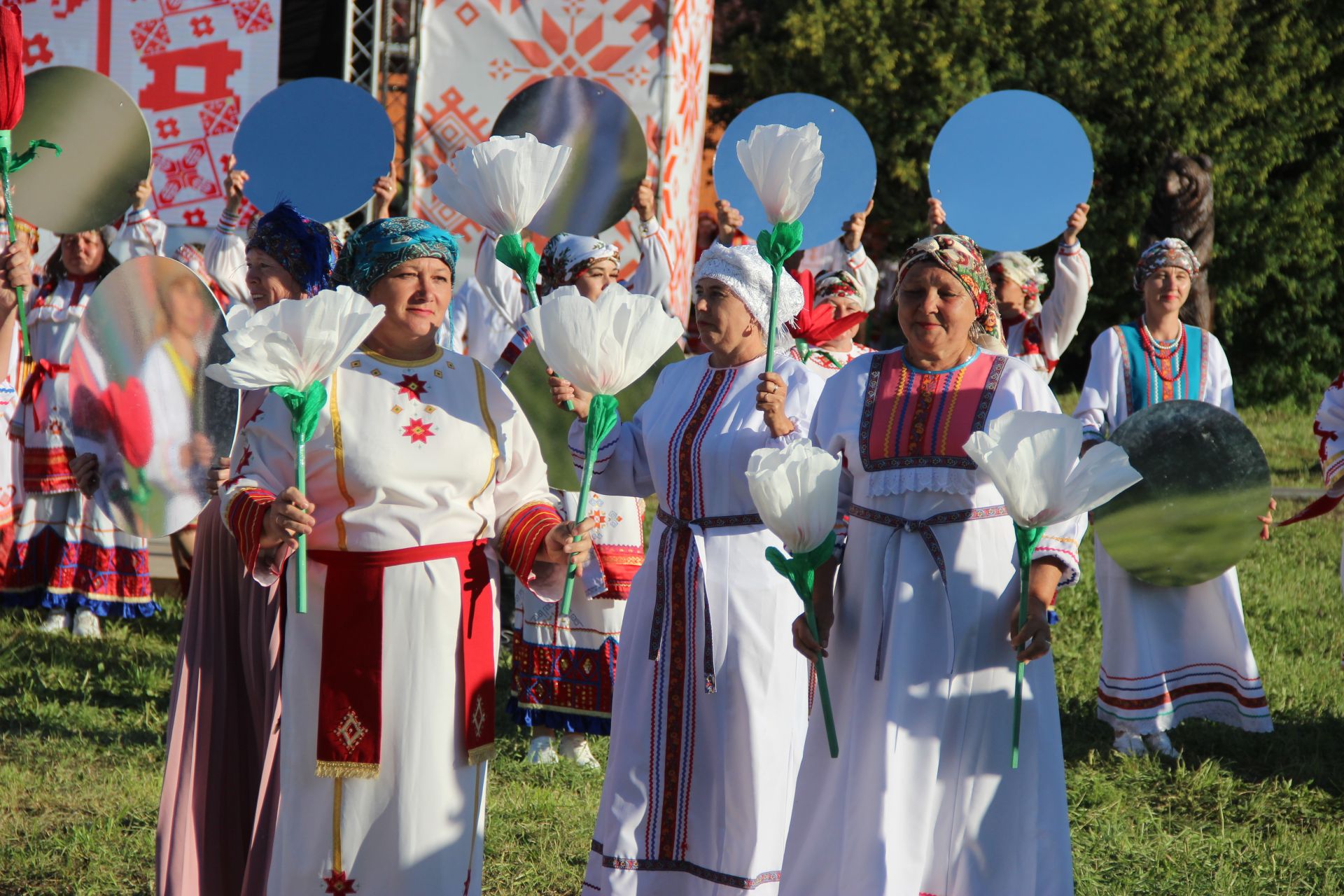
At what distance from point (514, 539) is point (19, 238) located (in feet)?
5.37

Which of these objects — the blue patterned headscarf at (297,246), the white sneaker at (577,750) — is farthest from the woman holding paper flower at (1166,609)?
the blue patterned headscarf at (297,246)

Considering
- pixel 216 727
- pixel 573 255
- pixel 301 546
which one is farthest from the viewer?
pixel 573 255

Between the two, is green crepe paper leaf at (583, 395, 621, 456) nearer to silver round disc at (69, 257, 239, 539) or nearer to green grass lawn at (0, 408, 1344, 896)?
silver round disc at (69, 257, 239, 539)

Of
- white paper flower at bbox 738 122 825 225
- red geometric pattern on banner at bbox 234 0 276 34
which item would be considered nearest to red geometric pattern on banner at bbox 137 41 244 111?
red geometric pattern on banner at bbox 234 0 276 34

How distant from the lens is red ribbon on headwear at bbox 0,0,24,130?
3.67 meters

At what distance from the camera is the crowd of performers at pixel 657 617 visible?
3.23 metres

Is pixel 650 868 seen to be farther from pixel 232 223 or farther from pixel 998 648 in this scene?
pixel 232 223

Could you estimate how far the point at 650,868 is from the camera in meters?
3.79

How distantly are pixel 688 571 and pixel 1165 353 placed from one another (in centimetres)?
286

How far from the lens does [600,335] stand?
3229mm

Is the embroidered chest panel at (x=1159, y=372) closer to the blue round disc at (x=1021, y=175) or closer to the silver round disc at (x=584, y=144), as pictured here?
the blue round disc at (x=1021, y=175)

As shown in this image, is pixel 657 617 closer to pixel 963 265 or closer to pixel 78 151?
pixel 963 265

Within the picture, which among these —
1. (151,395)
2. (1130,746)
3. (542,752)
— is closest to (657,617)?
(151,395)

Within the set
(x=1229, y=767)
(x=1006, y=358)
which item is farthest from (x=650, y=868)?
(x=1229, y=767)
